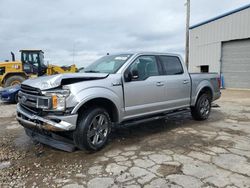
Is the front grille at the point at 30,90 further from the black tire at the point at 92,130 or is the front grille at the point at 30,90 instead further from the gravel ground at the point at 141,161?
the gravel ground at the point at 141,161

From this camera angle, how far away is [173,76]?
Result: 226 inches

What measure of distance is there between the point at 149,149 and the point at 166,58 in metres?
2.47

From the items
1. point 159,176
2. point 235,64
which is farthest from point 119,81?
point 235,64

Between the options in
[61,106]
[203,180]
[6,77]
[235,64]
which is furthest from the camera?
[235,64]

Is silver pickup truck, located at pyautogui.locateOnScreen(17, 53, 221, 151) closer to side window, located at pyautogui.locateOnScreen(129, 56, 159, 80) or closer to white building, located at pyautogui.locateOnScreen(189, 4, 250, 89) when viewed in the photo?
side window, located at pyautogui.locateOnScreen(129, 56, 159, 80)

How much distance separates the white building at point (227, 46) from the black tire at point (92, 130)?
1475 cm

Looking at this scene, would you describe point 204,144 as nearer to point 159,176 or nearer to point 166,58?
point 159,176

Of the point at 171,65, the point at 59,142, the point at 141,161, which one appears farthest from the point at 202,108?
the point at 59,142

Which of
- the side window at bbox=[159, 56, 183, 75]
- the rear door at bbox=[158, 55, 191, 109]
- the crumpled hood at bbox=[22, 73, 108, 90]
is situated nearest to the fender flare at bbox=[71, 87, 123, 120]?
the crumpled hood at bbox=[22, 73, 108, 90]

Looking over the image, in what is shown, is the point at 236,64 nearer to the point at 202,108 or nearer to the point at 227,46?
the point at 227,46

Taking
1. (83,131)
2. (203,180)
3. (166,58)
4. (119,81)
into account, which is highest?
(166,58)

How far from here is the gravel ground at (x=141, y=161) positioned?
3.21 m

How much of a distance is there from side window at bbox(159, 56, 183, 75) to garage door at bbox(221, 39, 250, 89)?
12.2 metres

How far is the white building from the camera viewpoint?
52.1ft
